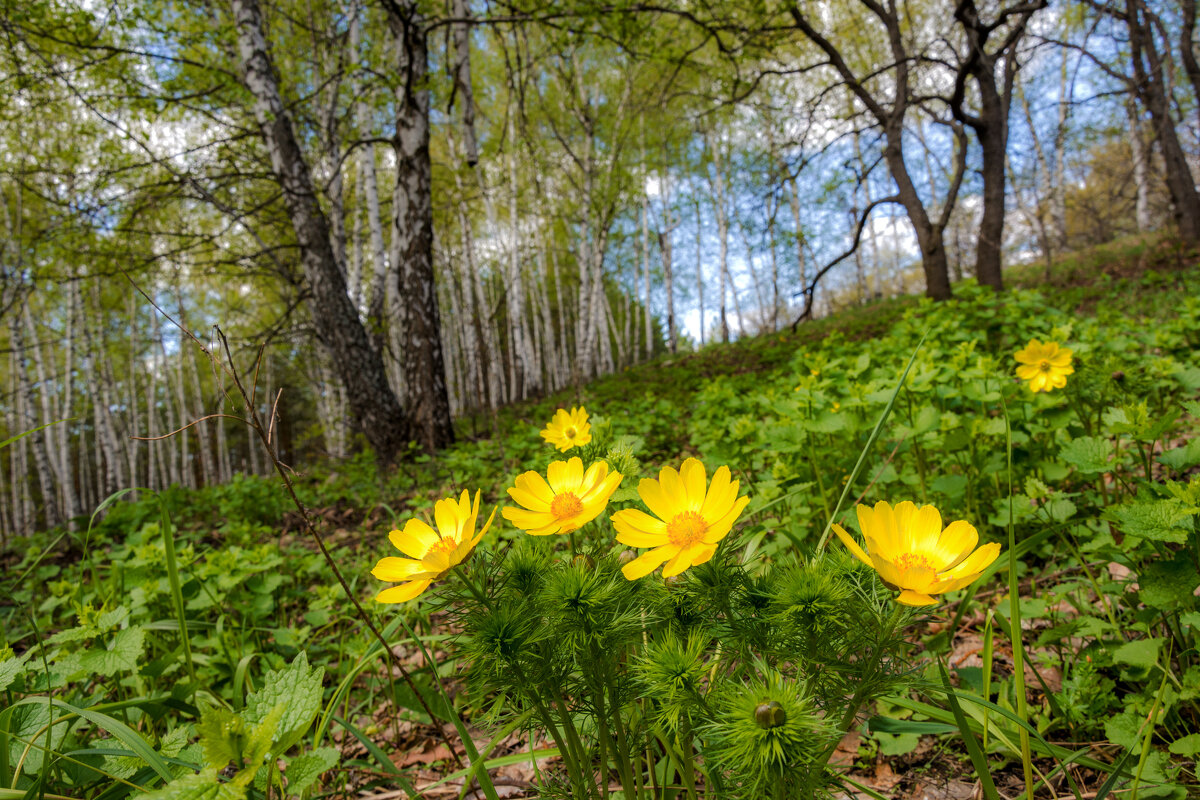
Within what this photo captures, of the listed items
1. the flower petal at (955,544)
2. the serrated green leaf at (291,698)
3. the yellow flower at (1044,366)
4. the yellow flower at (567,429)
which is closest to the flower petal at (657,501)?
the flower petal at (955,544)

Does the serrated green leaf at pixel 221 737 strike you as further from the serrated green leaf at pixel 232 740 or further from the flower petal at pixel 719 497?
the flower petal at pixel 719 497

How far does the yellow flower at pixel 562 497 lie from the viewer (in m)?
0.64

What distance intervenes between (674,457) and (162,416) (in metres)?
27.3

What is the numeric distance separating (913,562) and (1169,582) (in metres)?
0.77

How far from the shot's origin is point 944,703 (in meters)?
1.04

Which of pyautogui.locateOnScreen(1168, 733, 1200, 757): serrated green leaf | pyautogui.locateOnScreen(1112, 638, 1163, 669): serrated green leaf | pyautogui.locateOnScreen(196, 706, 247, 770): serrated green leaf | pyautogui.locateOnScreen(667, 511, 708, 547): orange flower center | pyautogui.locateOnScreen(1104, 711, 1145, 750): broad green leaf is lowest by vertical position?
pyautogui.locateOnScreen(1104, 711, 1145, 750): broad green leaf

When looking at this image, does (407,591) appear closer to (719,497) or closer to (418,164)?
(719,497)

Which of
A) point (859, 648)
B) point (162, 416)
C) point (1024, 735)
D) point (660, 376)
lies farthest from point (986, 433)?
point (162, 416)

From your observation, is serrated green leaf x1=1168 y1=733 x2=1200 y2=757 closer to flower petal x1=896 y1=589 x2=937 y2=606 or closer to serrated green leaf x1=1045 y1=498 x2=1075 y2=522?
serrated green leaf x1=1045 y1=498 x2=1075 y2=522

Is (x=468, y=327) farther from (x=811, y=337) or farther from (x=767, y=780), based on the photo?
(x=767, y=780)

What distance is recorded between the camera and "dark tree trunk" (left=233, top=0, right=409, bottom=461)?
16.3 ft

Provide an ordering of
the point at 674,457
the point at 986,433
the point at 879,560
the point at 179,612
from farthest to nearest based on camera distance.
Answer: the point at 674,457 → the point at 986,433 → the point at 179,612 → the point at 879,560

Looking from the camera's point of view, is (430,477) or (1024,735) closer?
(1024,735)

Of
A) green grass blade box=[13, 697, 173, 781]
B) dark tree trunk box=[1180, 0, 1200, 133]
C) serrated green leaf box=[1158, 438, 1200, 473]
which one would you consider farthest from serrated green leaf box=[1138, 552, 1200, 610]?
dark tree trunk box=[1180, 0, 1200, 133]
